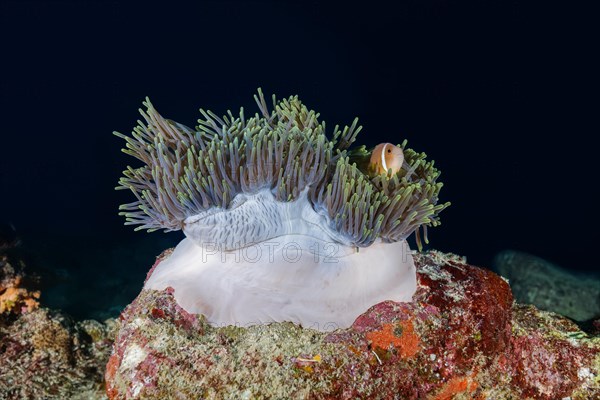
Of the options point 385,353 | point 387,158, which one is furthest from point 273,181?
point 385,353

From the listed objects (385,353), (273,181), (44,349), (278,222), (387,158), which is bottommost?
(385,353)

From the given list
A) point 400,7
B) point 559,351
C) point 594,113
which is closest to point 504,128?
point 594,113

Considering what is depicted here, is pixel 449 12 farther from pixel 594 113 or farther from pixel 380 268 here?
pixel 380 268

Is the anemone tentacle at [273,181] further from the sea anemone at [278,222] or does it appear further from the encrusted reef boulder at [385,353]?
the encrusted reef boulder at [385,353]

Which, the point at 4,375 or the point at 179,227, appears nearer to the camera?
the point at 179,227

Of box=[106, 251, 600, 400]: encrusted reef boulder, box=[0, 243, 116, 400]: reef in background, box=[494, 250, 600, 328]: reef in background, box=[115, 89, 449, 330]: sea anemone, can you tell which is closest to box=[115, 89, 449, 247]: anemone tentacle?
box=[115, 89, 449, 330]: sea anemone

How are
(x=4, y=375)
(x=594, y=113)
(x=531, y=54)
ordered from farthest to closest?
(x=531, y=54)
(x=594, y=113)
(x=4, y=375)

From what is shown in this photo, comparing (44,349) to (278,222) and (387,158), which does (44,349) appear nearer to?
(278,222)
